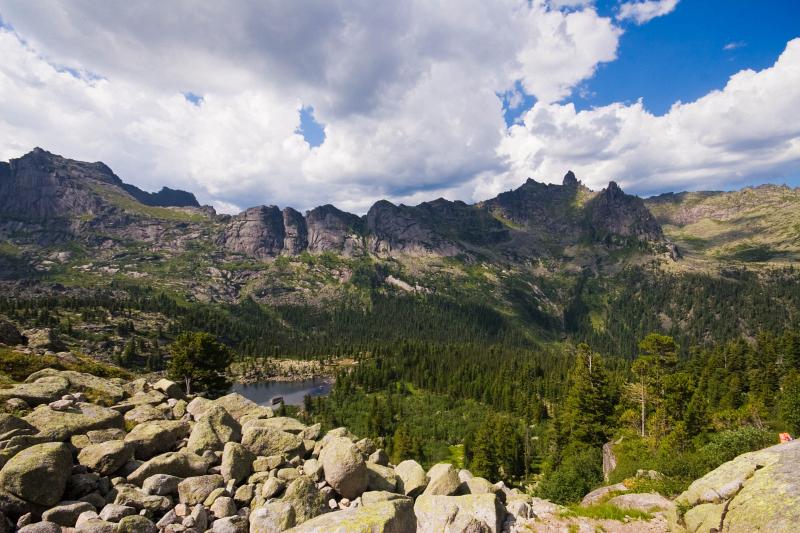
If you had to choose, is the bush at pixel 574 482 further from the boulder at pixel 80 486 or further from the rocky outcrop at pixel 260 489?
the boulder at pixel 80 486

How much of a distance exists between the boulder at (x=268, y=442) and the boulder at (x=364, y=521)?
269 inches

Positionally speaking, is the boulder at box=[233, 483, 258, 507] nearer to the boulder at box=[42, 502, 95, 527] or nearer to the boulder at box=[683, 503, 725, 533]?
the boulder at box=[42, 502, 95, 527]

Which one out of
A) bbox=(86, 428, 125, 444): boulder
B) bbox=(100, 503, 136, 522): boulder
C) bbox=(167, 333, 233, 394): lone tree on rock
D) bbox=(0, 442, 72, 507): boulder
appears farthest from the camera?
bbox=(167, 333, 233, 394): lone tree on rock

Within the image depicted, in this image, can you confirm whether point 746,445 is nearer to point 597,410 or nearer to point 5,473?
point 597,410

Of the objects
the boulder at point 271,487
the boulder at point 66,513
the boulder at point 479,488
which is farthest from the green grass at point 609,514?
the boulder at point 66,513

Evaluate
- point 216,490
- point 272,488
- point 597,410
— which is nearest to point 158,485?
point 216,490

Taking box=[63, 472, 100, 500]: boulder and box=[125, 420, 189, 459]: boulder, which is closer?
box=[63, 472, 100, 500]: boulder

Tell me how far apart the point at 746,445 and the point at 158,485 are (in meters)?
38.5

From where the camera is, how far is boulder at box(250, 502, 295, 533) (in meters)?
14.1

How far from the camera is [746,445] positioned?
27812 millimetres

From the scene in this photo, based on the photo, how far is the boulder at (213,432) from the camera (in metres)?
18.8

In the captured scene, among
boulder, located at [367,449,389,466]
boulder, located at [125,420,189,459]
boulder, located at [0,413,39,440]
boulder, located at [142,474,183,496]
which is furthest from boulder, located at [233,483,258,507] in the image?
boulder, located at [0,413,39,440]

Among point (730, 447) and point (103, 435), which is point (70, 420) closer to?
point (103, 435)

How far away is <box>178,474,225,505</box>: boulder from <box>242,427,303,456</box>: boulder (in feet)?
11.3
